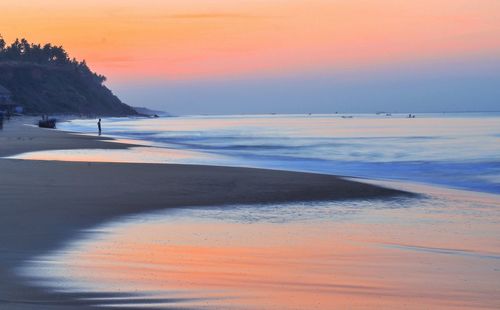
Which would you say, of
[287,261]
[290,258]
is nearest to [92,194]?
[290,258]

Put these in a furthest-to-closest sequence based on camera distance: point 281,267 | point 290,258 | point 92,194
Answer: point 92,194 < point 290,258 < point 281,267

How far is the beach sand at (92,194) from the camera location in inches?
373

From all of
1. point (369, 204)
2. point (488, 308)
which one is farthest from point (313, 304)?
point (369, 204)

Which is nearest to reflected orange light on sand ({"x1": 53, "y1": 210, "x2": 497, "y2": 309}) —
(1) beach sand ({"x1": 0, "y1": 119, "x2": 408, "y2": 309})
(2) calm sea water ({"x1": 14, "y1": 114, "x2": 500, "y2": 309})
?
(2) calm sea water ({"x1": 14, "y1": 114, "x2": 500, "y2": 309})

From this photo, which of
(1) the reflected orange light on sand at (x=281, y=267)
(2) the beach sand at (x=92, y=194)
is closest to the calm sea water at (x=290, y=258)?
(1) the reflected orange light on sand at (x=281, y=267)

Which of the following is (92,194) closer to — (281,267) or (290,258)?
(290,258)

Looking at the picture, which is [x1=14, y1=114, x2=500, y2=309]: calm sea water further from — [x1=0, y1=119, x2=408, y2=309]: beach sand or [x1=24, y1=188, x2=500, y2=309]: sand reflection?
[x1=0, y1=119, x2=408, y2=309]: beach sand

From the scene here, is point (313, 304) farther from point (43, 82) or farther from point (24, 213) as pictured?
point (43, 82)

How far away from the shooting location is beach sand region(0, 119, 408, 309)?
31.1ft

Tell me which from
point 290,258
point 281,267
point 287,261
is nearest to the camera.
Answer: point 281,267

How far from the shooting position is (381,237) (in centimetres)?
1208

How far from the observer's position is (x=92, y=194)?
1725 cm

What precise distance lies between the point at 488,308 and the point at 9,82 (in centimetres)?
18231

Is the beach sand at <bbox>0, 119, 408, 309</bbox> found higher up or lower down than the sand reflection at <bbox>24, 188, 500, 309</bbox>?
lower down
